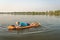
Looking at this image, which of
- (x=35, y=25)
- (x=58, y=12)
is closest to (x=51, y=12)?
(x=58, y=12)

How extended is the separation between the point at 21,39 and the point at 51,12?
140539 mm

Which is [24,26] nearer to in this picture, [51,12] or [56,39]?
[56,39]

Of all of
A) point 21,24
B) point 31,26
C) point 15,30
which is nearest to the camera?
point 15,30

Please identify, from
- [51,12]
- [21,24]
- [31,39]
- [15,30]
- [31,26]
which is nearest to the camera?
[31,39]

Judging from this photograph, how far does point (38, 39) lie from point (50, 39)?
151 centimetres

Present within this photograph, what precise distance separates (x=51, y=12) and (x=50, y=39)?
140 meters

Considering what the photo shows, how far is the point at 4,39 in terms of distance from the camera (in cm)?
2105

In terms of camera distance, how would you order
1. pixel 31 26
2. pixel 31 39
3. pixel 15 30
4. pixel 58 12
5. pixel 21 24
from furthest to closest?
pixel 58 12 → pixel 31 26 → pixel 21 24 → pixel 15 30 → pixel 31 39

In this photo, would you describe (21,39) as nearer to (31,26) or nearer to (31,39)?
(31,39)

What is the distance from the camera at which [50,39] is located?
832 inches

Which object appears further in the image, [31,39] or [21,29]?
[21,29]

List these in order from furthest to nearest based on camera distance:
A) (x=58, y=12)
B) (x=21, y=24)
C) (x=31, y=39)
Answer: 1. (x=58, y=12)
2. (x=21, y=24)
3. (x=31, y=39)

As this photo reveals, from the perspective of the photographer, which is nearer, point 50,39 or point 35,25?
point 50,39

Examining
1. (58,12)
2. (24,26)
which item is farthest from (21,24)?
(58,12)
